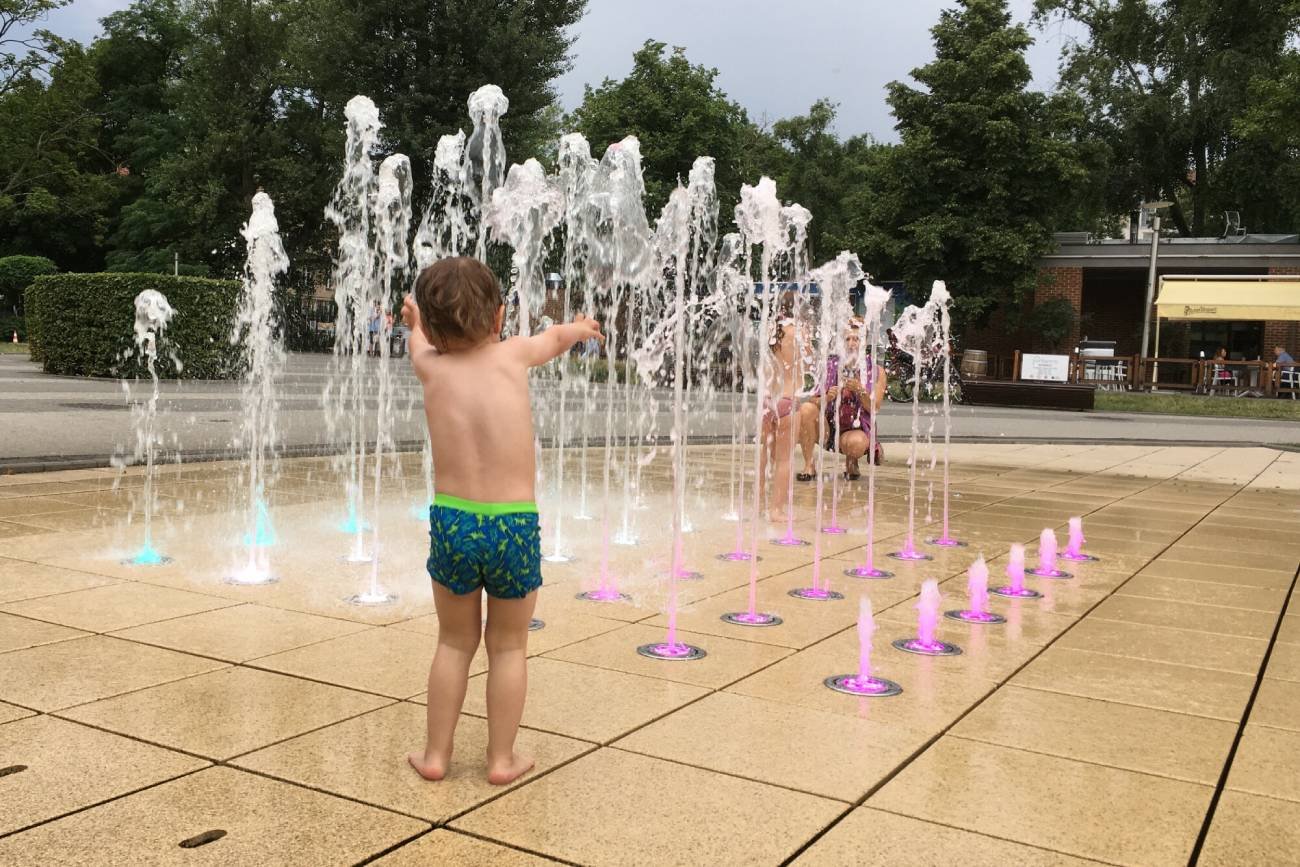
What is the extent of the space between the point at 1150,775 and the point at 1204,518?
645 centimetres

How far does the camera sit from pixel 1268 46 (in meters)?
38.6

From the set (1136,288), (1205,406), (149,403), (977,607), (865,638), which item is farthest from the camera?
(1136,288)

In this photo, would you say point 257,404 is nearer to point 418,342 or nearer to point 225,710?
point 225,710

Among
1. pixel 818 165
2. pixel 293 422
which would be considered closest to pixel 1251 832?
pixel 293 422

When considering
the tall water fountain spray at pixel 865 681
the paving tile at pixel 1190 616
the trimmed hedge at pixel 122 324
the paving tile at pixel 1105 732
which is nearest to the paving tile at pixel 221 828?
the tall water fountain spray at pixel 865 681

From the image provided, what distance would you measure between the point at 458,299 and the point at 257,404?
1522 centimetres

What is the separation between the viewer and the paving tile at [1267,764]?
3229 millimetres

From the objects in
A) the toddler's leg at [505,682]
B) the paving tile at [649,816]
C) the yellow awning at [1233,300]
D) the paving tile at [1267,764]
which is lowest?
the paving tile at [1267,764]

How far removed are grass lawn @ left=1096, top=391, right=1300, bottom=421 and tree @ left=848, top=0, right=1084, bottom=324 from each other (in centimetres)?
772

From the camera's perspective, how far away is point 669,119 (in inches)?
1703

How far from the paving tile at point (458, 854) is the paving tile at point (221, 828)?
0.06 metres

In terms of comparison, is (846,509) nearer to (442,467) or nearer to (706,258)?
(442,467)

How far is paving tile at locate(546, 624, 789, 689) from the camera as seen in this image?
4230 mm

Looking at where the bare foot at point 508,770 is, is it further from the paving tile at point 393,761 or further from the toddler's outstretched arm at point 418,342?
the toddler's outstretched arm at point 418,342
